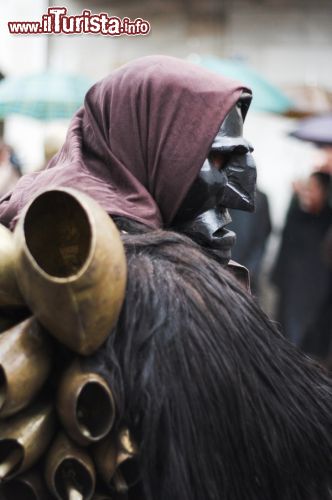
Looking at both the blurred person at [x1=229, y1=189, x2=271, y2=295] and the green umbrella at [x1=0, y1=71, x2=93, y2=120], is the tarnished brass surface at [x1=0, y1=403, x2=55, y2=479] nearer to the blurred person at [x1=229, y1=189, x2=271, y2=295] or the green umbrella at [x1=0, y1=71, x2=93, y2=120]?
the green umbrella at [x1=0, y1=71, x2=93, y2=120]

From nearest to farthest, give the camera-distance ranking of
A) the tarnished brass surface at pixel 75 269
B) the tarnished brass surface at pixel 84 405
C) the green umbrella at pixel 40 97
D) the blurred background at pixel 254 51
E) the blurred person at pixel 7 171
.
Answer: the tarnished brass surface at pixel 75 269
the tarnished brass surface at pixel 84 405
the green umbrella at pixel 40 97
the blurred person at pixel 7 171
the blurred background at pixel 254 51

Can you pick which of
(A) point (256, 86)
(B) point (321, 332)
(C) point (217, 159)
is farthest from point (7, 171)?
A: (C) point (217, 159)

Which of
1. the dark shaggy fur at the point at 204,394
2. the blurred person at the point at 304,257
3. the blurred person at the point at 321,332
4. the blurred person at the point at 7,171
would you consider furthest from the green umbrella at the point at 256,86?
the dark shaggy fur at the point at 204,394

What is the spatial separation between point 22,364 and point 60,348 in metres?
0.11

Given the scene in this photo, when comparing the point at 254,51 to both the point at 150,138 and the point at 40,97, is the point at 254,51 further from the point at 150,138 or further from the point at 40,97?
the point at 150,138

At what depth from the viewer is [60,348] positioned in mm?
1620

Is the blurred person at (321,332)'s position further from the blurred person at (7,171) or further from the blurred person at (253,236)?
the blurred person at (7,171)

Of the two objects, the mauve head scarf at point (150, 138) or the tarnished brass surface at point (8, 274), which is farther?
the mauve head scarf at point (150, 138)

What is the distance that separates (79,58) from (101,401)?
9817mm

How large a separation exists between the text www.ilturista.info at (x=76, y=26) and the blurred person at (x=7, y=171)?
2671 mm

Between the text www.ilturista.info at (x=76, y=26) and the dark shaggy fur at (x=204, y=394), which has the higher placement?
the text www.ilturista.info at (x=76, y=26)

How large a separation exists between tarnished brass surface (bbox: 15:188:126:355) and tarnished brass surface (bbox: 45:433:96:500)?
0.18 meters

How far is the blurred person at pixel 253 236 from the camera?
650cm

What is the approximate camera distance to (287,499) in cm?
166
